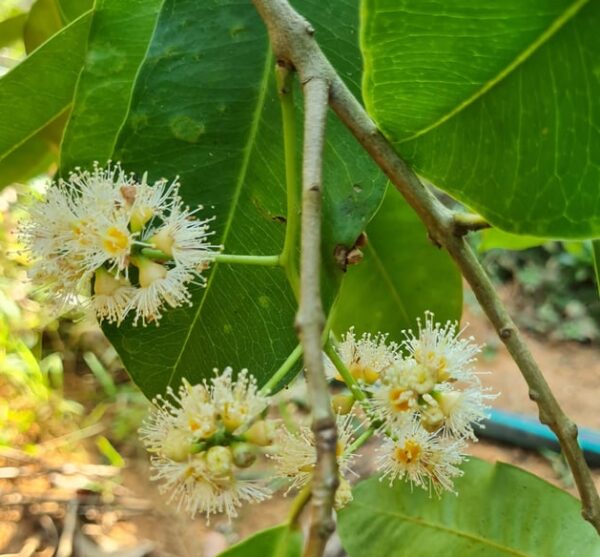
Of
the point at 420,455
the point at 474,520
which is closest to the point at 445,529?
the point at 474,520

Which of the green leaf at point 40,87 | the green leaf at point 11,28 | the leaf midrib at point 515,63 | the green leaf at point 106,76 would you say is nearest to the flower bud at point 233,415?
the leaf midrib at point 515,63

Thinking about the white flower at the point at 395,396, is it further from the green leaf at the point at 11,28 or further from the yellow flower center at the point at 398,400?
the green leaf at the point at 11,28

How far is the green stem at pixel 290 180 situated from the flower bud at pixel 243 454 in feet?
0.34

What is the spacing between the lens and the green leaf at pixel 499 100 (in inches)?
18.5

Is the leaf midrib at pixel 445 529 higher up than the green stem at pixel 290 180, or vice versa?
the green stem at pixel 290 180

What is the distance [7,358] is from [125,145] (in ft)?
5.00

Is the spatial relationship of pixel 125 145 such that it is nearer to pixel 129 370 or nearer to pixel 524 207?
pixel 129 370

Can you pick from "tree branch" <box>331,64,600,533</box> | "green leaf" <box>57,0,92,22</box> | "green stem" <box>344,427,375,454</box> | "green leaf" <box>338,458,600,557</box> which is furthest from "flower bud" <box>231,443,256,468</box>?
"green leaf" <box>57,0,92,22</box>

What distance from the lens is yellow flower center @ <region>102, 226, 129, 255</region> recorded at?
58 centimetres

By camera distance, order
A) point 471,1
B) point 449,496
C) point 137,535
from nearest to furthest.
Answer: point 471,1 → point 449,496 → point 137,535

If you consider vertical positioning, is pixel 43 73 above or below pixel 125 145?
above

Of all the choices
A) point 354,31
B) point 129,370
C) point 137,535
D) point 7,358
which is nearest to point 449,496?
point 129,370

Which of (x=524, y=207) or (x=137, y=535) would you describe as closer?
(x=524, y=207)

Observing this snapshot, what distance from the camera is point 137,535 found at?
1.96 meters
